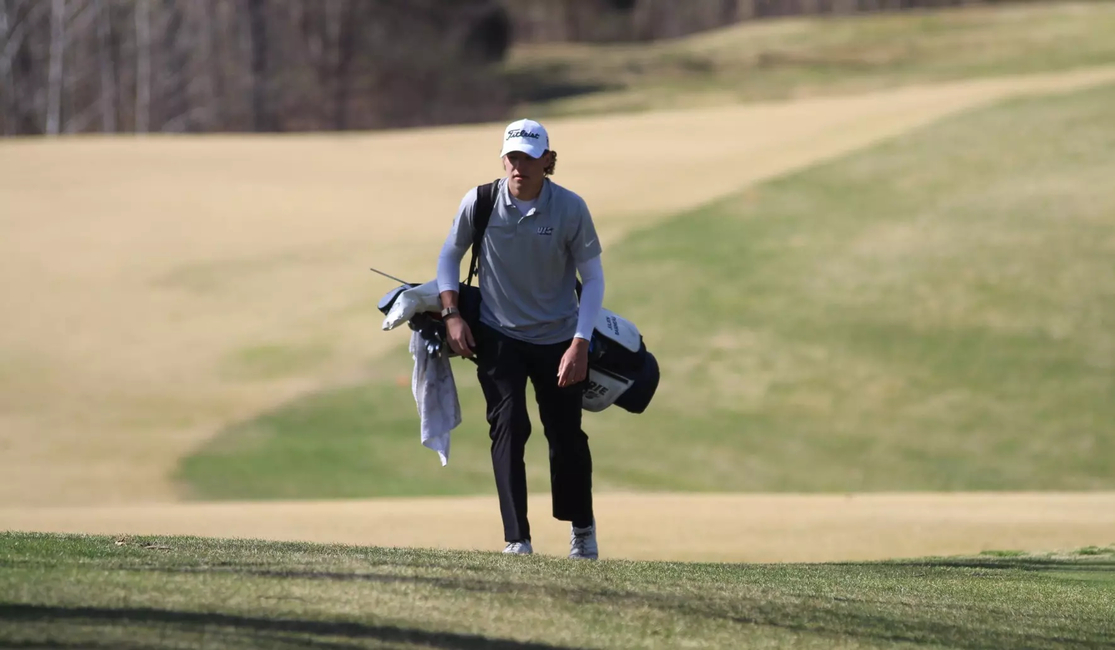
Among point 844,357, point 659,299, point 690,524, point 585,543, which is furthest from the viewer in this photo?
point 659,299

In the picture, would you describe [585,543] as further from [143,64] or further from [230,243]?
[143,64]

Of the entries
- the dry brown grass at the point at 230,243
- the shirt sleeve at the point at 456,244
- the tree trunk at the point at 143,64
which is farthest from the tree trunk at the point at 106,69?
the shirt sleeve at the point at 456,244

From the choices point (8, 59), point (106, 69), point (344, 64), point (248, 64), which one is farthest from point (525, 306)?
point (344, 64)

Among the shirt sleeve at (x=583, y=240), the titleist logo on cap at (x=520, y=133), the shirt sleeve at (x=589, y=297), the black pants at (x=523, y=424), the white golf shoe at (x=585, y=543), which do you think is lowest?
the white golf shoe at (x=585, y=543)

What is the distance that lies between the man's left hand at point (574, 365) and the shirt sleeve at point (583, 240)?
0.37 m

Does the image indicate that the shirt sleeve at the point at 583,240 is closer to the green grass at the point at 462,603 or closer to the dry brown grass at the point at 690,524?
the green grass at the point at 462,603

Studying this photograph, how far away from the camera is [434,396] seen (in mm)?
7113

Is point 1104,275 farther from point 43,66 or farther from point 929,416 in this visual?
point 43,66

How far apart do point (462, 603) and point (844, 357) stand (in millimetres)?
13791

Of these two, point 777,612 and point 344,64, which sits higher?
point 344,64

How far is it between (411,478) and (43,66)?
26.4m

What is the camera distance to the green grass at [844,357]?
16000 mm

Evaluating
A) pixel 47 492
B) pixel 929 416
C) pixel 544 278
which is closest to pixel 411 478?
pixel 47 492

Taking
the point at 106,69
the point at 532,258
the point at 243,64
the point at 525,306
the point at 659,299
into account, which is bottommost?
the point at 525,306
